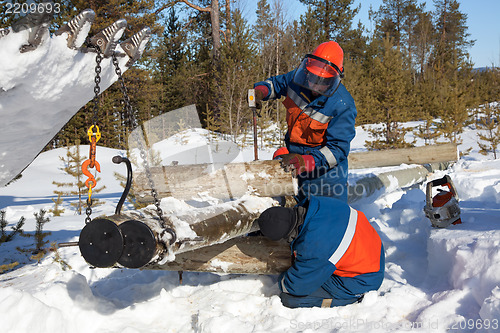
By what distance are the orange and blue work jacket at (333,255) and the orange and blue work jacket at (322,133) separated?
2.66 ft

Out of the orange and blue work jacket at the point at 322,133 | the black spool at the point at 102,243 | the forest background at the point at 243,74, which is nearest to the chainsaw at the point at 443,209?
the orange and blue work jacket at the point at 322,133

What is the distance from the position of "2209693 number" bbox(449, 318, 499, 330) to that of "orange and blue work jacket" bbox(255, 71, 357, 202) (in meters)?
1.61

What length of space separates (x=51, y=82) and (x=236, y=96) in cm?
1164

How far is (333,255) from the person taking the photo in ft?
8.31

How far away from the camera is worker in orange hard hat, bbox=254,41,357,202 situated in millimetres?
3293

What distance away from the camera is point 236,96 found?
13.6m

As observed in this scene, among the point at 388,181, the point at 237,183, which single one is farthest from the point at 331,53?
the point at 388,181

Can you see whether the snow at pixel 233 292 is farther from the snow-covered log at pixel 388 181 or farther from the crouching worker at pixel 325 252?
the snow-covered log at pixel 388 181

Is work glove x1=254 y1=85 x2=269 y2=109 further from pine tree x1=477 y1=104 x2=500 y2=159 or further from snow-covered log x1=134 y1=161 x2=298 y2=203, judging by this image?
pine tree x1=477 y1=104 x2=500 y2=159

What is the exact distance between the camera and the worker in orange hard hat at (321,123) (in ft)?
10.8

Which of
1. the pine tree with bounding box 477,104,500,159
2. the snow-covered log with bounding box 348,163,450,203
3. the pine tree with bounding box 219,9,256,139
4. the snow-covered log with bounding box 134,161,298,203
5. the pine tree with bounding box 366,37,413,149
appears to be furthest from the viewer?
the pine tree with bounding box 219,9,256,139

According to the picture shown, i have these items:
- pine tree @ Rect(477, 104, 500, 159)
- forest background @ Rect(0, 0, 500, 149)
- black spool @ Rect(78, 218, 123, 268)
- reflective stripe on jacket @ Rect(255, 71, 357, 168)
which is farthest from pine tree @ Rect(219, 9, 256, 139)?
black spool @ Rect(78, 218, 123, 268)

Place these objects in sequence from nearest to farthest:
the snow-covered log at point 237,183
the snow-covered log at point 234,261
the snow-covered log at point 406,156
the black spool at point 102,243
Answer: the black spool at point 102,243, the snow-covered log at point 234,261, the snow-covered log at point 237,183, the snow-covered log at point 406,156

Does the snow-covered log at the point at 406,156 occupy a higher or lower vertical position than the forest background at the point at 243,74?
lower
